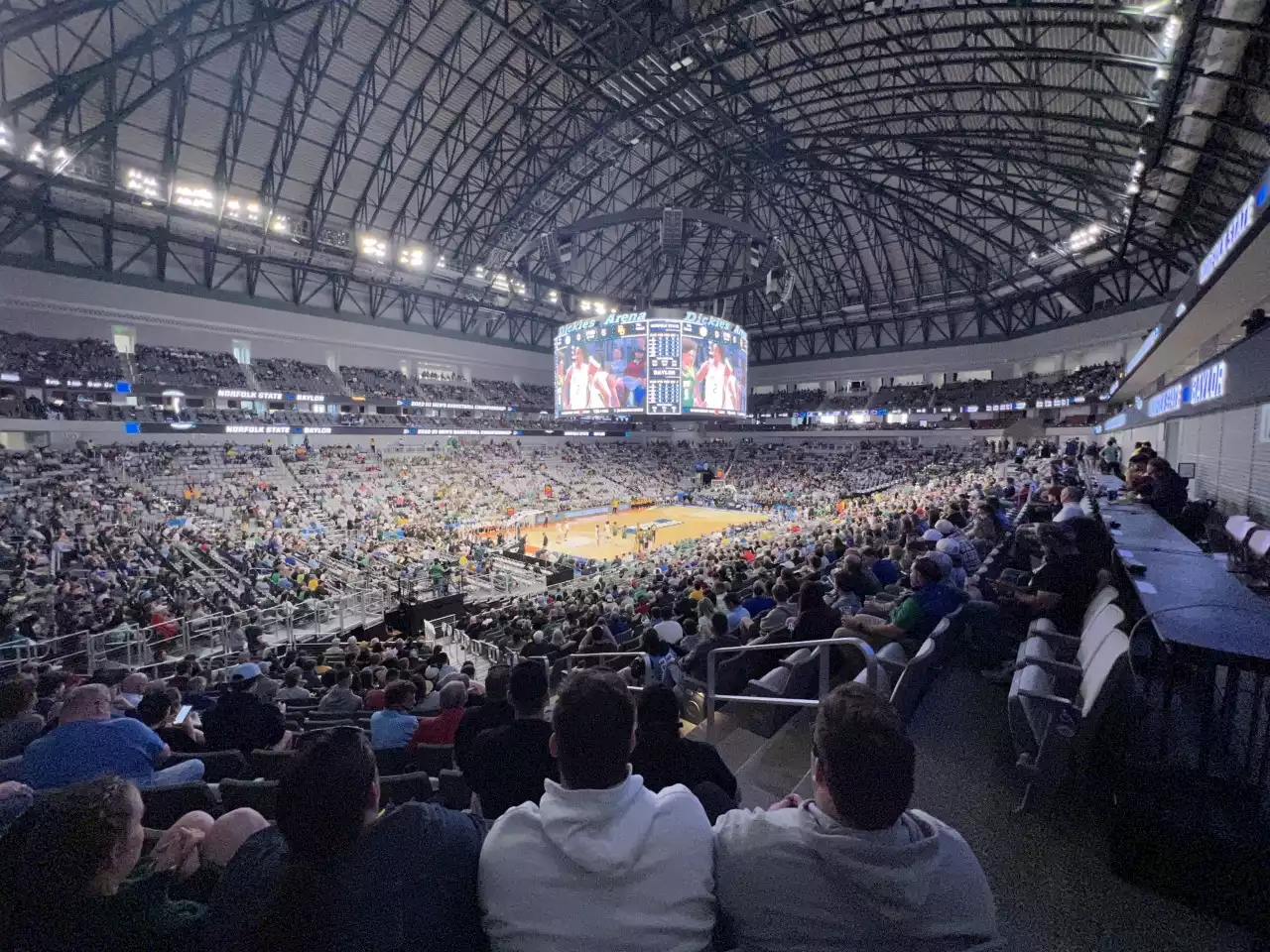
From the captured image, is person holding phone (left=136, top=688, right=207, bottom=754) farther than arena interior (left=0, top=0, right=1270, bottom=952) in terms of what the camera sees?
Yes

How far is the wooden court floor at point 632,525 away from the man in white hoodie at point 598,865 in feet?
86.5

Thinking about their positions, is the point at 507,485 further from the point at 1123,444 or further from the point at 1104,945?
the point at 1104,945

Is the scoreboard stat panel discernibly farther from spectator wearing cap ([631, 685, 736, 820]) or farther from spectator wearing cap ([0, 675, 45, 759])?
spectator wearing cap ([631, 685, 736, 820])

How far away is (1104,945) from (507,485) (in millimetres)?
43066

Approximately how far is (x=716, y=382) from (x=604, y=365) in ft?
20.0

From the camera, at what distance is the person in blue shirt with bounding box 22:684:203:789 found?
312 centimetres

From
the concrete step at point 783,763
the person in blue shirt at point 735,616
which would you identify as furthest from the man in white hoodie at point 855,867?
the person in blue shirt at point 735,616

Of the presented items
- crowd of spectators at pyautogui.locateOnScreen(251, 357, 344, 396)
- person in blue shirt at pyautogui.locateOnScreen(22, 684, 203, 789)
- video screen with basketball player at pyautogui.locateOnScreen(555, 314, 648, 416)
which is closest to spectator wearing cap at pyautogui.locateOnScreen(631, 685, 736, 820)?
person in blue shirt at pyautogui.locateOnScreen(22, 684, 203, 789)

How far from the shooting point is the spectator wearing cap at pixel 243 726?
15.7ft

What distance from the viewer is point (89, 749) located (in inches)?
127

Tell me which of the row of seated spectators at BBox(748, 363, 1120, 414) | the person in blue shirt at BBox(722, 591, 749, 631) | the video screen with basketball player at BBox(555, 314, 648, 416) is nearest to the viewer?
the person in blue shirt at BBox(722, 591, 749, 631)

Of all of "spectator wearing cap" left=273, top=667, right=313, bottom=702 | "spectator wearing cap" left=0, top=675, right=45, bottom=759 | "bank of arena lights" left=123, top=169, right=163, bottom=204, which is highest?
"bank of arena lights" left=123, top=169, right=163, bottom=204

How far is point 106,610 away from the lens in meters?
12.3

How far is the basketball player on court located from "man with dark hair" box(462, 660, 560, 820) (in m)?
27.3
